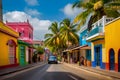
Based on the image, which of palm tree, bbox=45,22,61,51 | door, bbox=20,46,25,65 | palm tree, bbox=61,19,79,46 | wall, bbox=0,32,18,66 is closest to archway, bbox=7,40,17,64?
wall, bbox=0,32,18,66

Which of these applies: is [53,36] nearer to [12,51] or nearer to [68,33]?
[68,33]

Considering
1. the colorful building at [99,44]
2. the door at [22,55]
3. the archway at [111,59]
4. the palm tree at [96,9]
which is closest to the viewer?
the archway at [111,59]

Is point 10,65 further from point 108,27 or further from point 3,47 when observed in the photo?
point 108,27

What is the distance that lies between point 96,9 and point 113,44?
30.8 feet

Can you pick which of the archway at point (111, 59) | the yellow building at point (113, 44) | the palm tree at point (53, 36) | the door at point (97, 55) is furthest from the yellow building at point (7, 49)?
the palm tree at point (53, 36)

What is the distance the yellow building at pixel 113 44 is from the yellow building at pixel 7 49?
1256 centimetres

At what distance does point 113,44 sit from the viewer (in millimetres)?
30188

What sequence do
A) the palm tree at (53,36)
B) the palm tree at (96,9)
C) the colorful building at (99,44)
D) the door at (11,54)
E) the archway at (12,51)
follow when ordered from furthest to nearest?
the palm tree at (53,36) < the door at (11,54) < the archway at (12,51) < the palm tree at (96,9) < the colorful building at (99,44)

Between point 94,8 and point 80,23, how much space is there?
10.7 ft

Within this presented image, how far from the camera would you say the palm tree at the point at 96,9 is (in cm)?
3634

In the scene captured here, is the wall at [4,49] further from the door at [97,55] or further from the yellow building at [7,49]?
the door at [97,55]

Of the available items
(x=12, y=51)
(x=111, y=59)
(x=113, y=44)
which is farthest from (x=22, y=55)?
(x=113, y=44)

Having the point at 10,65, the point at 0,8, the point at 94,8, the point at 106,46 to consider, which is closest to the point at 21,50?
the point at 10,65

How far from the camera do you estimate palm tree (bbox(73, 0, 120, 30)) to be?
3634 cm
